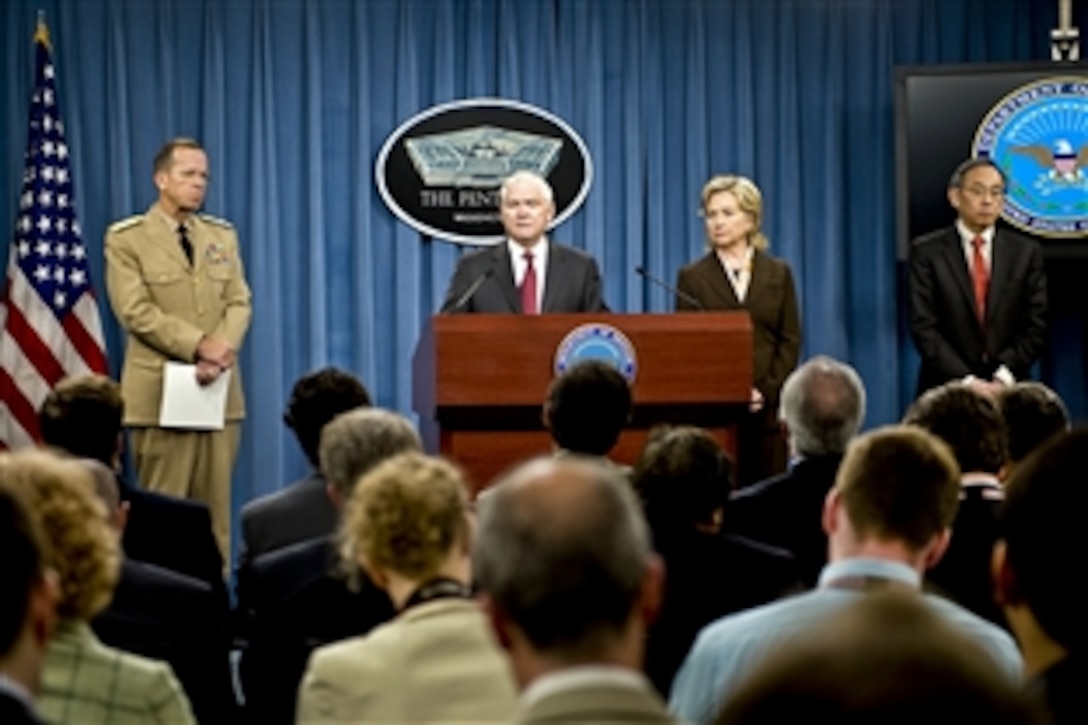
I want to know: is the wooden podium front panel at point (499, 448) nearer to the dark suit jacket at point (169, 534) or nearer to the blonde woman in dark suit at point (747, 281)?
the blonde woman in dark suit at point (747, 281)

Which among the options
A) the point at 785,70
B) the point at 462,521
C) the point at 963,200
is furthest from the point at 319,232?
the point at 462,521

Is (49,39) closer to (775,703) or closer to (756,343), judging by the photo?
(756,343)

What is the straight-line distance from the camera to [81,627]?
7.95ft

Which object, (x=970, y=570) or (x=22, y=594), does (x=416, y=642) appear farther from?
(x=970, y=570)

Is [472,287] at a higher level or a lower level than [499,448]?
higher

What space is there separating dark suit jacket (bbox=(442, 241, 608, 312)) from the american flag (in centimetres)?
201

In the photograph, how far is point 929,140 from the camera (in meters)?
8.33

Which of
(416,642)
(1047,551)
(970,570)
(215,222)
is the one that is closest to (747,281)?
(215,222)

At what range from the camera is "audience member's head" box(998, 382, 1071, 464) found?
14.8ft

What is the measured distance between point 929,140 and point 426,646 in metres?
6.23

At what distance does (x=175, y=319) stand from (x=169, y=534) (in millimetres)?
3331

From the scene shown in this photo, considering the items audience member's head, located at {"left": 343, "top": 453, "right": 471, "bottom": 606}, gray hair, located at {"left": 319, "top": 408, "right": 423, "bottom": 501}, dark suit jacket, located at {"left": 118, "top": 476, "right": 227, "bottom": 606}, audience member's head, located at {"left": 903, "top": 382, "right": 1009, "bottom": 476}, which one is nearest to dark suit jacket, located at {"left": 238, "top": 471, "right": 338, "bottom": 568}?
dark suit jacket, located at {"left": 118, "top": 476, "right": 227, "bottom": 606}

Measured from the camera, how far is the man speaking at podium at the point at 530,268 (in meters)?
6.75

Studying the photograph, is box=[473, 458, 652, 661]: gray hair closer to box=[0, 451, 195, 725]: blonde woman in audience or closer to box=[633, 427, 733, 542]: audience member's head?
box=[0, 451, 195, 725]: blonde woman in audience
